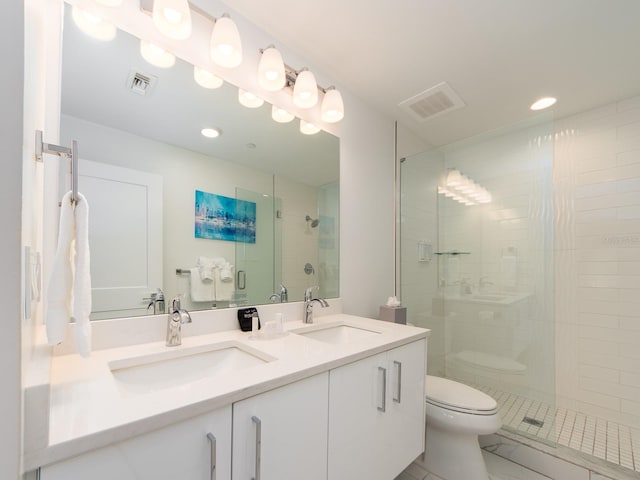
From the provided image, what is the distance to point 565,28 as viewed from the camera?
1.40 m

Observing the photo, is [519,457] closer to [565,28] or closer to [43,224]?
[565,28]

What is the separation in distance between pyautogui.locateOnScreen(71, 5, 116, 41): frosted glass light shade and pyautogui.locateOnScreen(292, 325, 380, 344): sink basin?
1.41 metres

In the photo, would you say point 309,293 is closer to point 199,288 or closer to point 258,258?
point 258,258

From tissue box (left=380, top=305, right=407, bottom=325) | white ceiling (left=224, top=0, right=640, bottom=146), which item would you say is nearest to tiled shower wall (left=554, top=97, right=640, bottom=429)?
white ceiling (left=224, top=0, right=640, bottom=146)

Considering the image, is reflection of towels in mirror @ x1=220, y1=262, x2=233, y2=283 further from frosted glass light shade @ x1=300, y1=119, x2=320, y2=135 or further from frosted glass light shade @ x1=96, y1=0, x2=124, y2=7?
frosted glass light shade @ x1=96, y1=0, x2=124, y2=7

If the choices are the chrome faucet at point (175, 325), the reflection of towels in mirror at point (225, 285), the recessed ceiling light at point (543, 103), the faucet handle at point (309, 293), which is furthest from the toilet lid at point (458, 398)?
the recessed ceiling light at point (543, 103)

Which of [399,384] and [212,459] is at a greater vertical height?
[212,459]

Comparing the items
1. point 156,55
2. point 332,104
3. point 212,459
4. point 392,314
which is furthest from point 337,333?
point 156,55

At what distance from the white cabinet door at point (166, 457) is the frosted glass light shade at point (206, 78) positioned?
127 centimetres

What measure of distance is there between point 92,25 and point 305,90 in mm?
888

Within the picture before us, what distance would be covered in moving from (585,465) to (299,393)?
1841 millimetres

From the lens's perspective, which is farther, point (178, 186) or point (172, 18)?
point (178, 186)

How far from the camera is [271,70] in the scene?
1.38 m

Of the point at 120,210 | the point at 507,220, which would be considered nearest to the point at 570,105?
the point at 507,220
